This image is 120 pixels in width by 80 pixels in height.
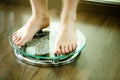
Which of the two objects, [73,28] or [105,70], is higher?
[73,28]

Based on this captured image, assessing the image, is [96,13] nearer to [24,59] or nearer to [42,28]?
[42,28]

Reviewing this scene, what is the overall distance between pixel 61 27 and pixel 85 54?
0.52 ft

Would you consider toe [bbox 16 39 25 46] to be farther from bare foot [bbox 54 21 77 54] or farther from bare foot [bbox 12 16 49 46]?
bare foot [bbox 54 21 77 54]

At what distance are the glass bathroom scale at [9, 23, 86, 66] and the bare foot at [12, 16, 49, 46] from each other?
20 mm

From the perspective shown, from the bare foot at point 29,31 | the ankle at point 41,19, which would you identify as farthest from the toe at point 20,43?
the ankle at point 41,19

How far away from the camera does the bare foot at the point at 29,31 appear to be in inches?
44.3

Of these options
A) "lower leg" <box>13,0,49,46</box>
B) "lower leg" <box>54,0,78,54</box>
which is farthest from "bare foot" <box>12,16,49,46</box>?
"lower leg" <box>54,0,78,54</box>

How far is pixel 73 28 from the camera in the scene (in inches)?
44.4

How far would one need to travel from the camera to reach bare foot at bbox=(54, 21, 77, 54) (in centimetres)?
107

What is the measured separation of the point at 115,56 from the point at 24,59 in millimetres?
386

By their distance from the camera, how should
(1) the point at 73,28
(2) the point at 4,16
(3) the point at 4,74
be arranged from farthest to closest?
(2) the point at 4,16 < (1) the point at 73,28 < (3) the point at 4,74

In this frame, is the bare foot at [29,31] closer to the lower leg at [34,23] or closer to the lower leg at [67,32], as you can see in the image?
the lower leg at [34,23]

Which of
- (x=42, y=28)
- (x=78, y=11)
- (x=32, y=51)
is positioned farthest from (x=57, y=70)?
(x=78, y=11)

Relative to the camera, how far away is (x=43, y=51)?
109 centimetres
